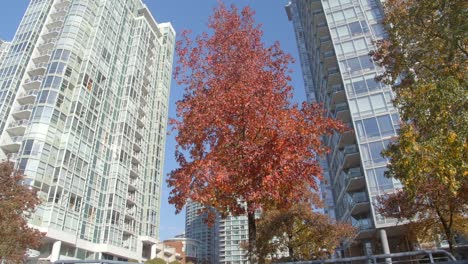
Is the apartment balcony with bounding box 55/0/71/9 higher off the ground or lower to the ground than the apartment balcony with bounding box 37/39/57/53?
higher

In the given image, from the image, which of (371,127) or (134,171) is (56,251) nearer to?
(134,171)

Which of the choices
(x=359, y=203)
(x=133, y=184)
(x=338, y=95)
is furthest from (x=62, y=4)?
(x=359, y=203)

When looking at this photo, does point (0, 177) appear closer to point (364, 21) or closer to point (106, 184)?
point (106, 184)

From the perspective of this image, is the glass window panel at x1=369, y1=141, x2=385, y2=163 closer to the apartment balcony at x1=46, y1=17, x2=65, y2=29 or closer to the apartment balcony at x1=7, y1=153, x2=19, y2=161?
the apartment balcony at x1=7, y1=153, x2=19, y2=161

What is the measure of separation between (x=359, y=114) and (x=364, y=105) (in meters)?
1.29

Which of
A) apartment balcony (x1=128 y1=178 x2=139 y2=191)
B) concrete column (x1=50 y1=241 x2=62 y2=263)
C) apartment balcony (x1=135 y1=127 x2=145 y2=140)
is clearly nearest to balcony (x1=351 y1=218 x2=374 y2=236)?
concrete column (x1=50 y1=241 x2=62 y2=263)

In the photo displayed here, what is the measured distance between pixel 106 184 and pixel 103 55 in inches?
799

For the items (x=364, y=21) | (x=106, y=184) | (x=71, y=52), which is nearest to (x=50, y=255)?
(x=106, y=184)

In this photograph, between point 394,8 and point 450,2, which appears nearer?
point 450,2

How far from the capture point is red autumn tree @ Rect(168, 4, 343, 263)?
1007 centimetres

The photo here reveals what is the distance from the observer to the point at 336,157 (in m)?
53.5

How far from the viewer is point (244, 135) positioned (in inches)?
426

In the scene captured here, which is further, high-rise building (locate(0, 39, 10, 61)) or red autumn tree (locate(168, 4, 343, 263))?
high-rise building (locate(0, 39, 10, 61))

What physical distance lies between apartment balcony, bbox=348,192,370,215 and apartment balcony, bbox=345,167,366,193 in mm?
1432
